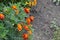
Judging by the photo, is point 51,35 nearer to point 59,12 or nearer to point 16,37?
point 59,12

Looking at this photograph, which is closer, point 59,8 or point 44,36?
point 44,36

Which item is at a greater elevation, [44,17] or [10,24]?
[10,24]

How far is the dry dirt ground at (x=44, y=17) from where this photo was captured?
4.84m

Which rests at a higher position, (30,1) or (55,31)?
(30,1)

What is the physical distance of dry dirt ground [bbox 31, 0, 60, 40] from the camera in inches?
191

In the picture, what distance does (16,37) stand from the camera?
3.83 meters

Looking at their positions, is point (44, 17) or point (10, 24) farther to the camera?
point (44, 17)

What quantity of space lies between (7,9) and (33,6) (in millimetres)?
1569

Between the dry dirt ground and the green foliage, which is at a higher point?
the green foliage

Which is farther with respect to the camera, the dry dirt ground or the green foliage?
the dry dirt ground

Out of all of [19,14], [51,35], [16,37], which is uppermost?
[19,14]

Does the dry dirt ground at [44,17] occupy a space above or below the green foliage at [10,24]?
below

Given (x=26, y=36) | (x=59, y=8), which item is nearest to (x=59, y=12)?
(x=59, y=8)

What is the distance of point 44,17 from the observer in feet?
17.2
